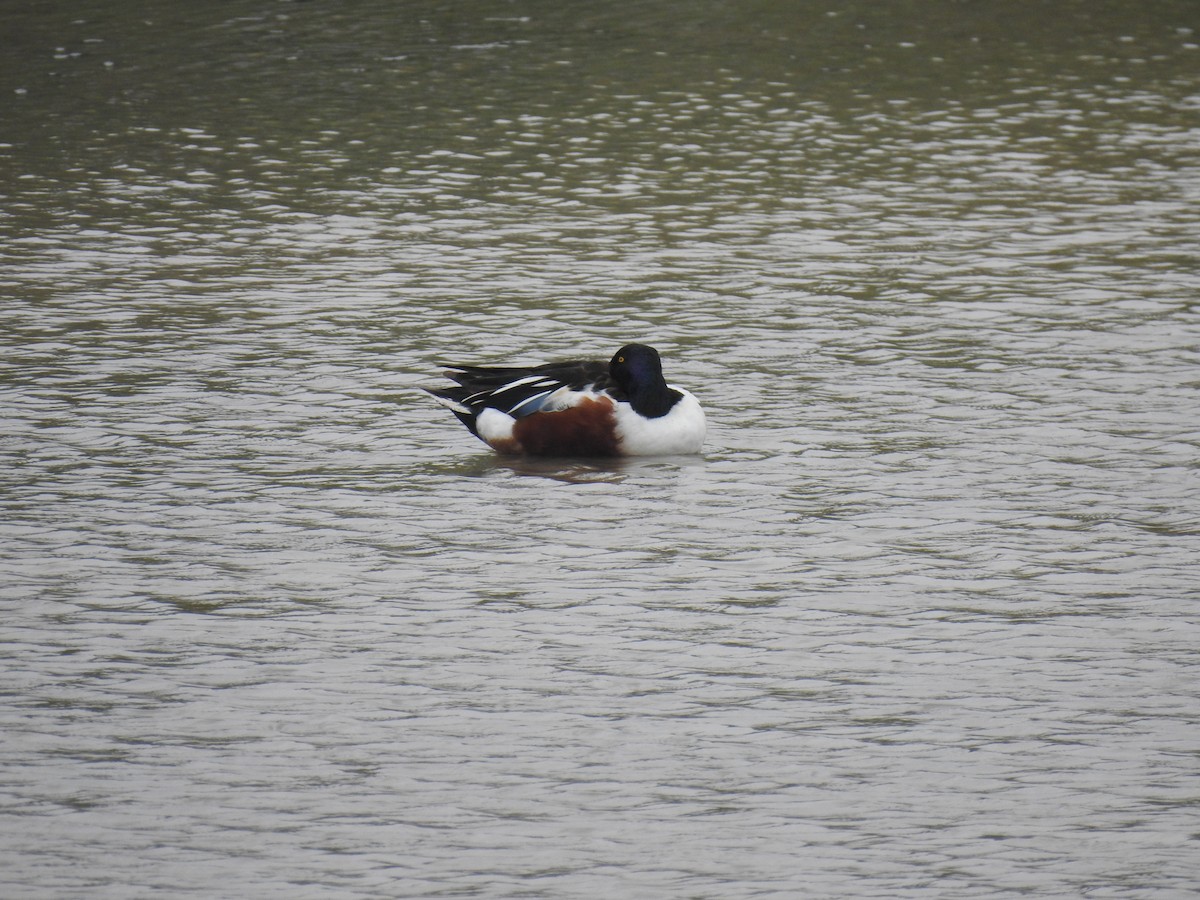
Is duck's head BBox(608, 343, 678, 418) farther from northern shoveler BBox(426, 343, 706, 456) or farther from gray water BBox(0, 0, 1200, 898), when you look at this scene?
gray water BBox(0, 0, 1200, 898)

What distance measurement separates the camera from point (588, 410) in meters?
11.3

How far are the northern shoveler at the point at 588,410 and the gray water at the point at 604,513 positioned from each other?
179mm

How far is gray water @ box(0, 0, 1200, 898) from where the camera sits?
674 centimetres

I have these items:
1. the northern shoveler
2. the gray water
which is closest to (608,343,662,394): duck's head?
the northern shoveler

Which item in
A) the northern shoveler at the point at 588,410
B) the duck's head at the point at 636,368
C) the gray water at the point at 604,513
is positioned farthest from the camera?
the northern shoveler at the point at 588,410

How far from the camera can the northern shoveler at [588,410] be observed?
37.1 ft

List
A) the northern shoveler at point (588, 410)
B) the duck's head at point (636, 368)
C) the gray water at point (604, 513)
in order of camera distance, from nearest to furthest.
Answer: the gray water at point (604, 513), the duck's head at point (636, 368), the northern shoveler at point (588, 410)

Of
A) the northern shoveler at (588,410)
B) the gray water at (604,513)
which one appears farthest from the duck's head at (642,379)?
the gray water at (604,513)

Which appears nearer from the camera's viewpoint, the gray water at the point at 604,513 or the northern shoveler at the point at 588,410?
the gray water at the point at 604,513

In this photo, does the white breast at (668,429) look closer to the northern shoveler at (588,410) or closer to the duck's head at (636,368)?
the northern shoveler at (588,410)

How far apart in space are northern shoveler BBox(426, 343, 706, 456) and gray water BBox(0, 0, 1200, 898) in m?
0.18

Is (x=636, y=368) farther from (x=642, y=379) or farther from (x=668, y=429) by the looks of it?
(x=668, y=429)

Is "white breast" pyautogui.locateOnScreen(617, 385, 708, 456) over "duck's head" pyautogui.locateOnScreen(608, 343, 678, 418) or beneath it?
beneath

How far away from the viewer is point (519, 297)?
15.0m
